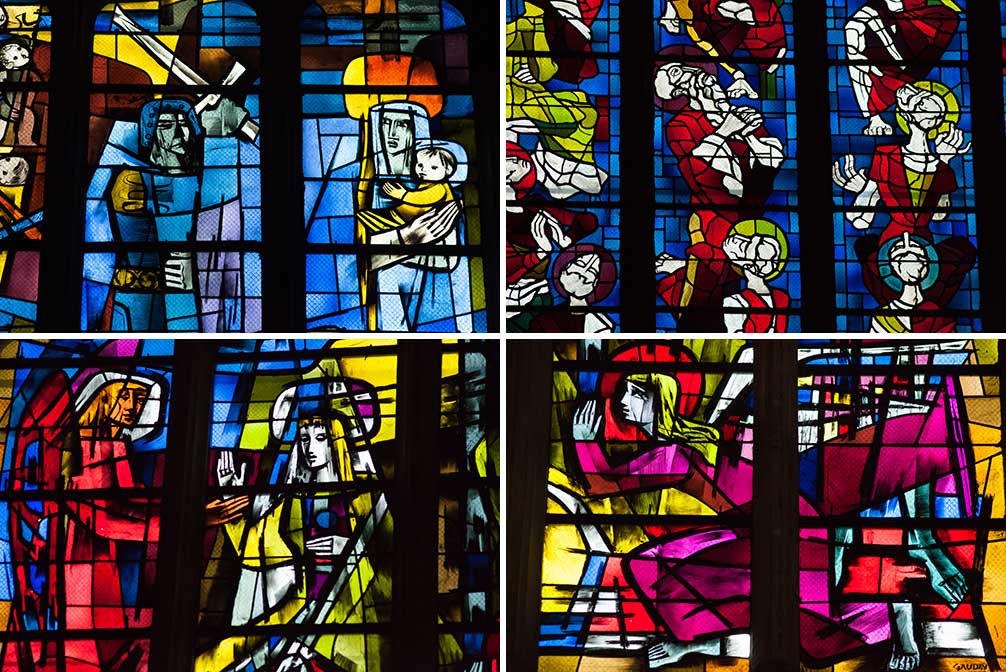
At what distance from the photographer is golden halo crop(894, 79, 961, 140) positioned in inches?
191

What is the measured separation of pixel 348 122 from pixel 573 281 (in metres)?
1.07

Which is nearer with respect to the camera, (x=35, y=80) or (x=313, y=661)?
(x=313, y=661)

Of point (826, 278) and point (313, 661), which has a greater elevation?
point (826, 278)

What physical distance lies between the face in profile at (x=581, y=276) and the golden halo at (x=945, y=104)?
1.32 metres

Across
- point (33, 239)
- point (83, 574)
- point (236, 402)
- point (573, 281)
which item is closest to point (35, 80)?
point (33, 239)

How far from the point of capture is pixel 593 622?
4.50 m

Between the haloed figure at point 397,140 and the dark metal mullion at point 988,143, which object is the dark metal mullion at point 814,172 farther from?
the haloed figure at point 397,140

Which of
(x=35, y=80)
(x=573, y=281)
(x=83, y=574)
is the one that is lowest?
(x=83, y=574)

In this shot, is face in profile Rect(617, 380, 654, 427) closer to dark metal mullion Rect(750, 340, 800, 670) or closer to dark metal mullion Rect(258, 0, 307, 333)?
dark metal mullion Rect(750, 340, 800, 670)

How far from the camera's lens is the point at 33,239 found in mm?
4668

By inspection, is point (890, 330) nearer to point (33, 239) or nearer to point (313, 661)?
point (313, 661)

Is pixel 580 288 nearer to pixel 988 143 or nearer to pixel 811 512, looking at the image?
pixel 811 512

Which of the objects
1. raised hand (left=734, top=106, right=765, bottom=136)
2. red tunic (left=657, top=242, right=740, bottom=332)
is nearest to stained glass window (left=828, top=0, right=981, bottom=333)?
raised hand (left=734, top=106, right=765, bottom=136)

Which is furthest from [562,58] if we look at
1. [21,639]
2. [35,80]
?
[21,639]
